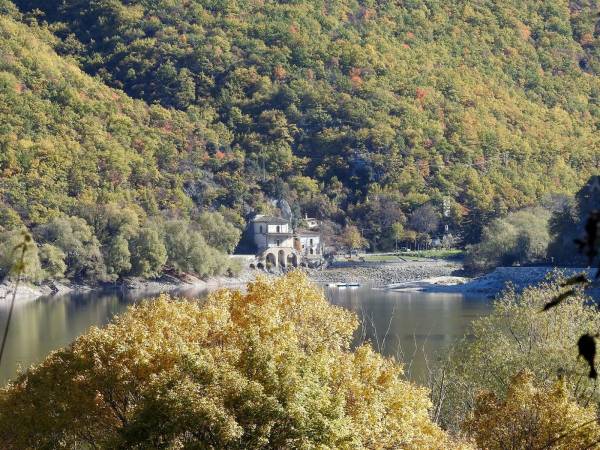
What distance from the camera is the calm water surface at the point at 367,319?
149 ft

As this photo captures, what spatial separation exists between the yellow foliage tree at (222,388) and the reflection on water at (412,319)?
803cm

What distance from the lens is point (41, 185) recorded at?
4449 inches

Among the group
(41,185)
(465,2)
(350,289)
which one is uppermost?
(465,2)

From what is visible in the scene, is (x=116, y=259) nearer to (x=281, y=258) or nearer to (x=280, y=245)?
(x=280, y=245)

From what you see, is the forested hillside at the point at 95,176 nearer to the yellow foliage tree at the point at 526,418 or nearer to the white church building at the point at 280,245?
the white church building at the point at 280,245

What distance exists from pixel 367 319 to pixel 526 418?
37.5 m

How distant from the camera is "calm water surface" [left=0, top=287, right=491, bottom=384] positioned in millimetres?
45375

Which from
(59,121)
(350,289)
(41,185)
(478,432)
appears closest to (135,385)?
(478,432)

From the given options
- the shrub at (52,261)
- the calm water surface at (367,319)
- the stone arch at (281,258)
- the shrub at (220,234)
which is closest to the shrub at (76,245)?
the shrub at (52,261)

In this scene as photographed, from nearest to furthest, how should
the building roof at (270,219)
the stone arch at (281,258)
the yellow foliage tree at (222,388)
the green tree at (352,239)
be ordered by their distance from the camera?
1. the yellow foliage tree at (222,388)
2. the stone arch at (281,258)
3. the building roof at (270,219)
4. the green tree at (352,239)

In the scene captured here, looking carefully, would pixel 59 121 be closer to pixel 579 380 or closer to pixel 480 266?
pixel 480 266

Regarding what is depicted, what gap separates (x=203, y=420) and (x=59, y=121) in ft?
389

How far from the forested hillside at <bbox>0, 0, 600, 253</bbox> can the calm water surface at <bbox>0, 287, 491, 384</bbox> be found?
3341cm

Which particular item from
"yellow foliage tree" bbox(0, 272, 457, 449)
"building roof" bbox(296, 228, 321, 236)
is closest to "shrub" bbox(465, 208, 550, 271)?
"building roof" bbox(296, 228, 321, 236)
